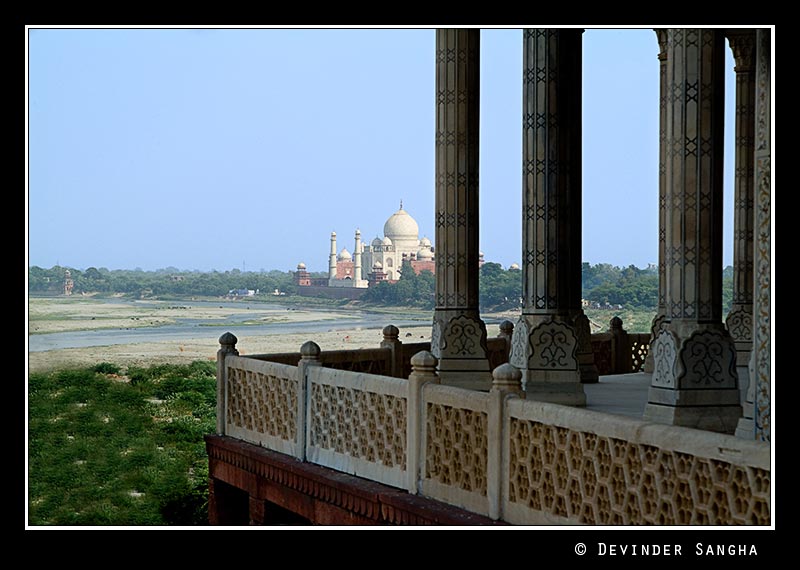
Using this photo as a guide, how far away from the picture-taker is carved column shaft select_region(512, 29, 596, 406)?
1094 cm

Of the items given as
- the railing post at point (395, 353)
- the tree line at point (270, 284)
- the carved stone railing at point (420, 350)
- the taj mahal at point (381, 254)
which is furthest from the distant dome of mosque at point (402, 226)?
the railing post at point (395, 353)

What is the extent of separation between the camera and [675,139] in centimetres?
885

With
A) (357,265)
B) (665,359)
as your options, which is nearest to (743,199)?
(665,359)

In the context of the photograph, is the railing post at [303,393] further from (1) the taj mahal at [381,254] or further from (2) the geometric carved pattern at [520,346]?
(1) the taj mahal at [381,254]

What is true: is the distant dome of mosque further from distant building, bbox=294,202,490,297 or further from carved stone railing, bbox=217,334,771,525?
carved stone railing, bbox=217,334,771,525

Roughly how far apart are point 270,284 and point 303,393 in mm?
38110

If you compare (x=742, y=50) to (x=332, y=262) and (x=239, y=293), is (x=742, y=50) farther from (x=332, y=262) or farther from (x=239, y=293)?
(x=332, y=262)

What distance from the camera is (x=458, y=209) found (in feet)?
38.6

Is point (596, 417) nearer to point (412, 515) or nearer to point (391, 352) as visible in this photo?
point (412, 515)

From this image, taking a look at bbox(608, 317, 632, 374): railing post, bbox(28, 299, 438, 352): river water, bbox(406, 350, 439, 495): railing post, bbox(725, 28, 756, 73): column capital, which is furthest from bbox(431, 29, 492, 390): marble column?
bbox(28, 299, 438, 352): river water

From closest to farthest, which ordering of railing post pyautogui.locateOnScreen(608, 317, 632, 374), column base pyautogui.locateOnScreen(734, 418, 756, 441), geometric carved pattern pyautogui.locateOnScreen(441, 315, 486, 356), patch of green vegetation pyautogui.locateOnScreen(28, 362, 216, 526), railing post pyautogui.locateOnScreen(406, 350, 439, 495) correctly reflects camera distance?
column base pyautogui.locateOnScreen(734, 418, 756, 441) < railing post pyautogui.locateOnScreen(406, 350, 439, 495) < geometric carved pattern pyautogui.locateOnScreen(441, 315, 486, 356) < railing post pyautogui.locateOnScreen(608, 317, 632, 374) < patch of green vegetation pyautogui.locateOnScreen(28, 362, 216, 526)

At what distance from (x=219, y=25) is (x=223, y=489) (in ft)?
23.5

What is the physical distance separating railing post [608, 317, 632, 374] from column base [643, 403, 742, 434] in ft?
24.7

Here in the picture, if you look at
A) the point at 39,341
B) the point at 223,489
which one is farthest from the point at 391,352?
the point at 39,341
